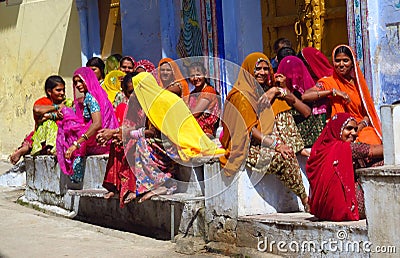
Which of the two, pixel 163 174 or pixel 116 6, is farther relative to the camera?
→ pixel 116 6

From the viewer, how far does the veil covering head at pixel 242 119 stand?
252 inches

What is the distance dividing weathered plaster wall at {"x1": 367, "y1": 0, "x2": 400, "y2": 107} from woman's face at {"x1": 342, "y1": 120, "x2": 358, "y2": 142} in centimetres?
162

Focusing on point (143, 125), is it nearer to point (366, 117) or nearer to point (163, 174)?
point (163, 174)

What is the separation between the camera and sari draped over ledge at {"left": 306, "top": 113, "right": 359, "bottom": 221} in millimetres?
5613

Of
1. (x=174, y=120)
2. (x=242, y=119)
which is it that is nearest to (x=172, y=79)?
(x=174, y=120)

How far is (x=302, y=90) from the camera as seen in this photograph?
703 cm

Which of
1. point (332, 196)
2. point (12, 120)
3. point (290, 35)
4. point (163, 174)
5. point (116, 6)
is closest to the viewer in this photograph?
point (332, 196)

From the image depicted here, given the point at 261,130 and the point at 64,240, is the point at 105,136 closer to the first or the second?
the point at 64,240

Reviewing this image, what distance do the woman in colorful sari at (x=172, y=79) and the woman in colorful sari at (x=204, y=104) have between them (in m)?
0.08

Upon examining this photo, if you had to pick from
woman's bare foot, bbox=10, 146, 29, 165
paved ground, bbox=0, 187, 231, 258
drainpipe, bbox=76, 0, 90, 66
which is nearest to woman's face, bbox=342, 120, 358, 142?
paved ground, bbox=0, 187, 231, 258

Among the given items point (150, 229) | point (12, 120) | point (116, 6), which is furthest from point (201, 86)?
point (12, 120)

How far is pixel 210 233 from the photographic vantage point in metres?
6.71

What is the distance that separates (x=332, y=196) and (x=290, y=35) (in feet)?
12.4

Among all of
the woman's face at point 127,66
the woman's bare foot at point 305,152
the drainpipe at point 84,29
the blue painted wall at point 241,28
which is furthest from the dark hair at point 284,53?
the drainpipe at point 84,29
